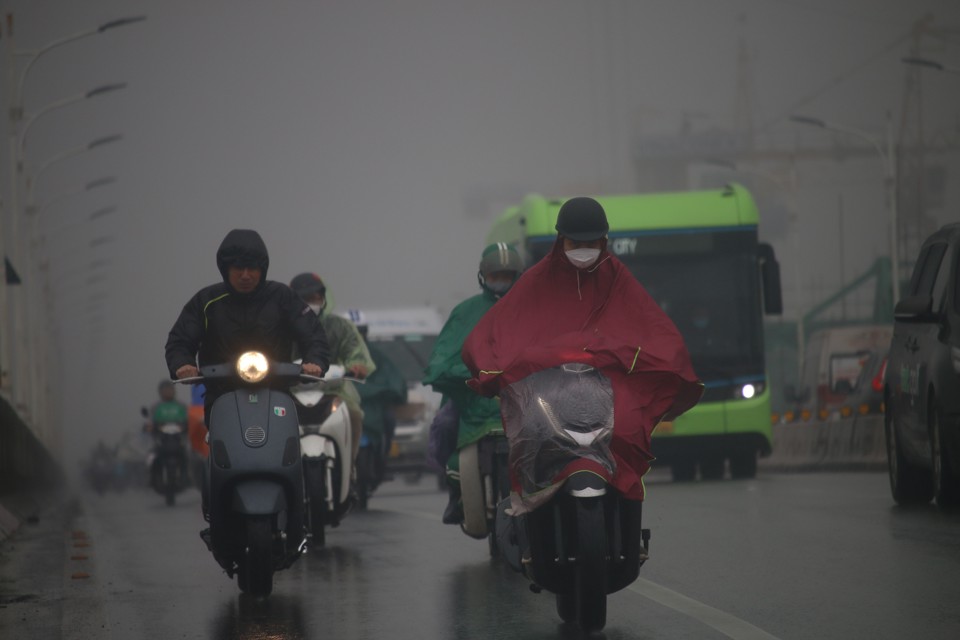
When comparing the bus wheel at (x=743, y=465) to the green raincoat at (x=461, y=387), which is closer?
the green raincoat at (x=461, y=387)

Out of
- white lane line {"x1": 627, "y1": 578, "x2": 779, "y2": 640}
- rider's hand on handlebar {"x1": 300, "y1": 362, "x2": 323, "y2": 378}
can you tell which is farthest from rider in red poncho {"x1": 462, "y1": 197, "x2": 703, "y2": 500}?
rider's hand on handlebar {"x1": 300, "y1": 362, "x2": 323, "y2": 378}

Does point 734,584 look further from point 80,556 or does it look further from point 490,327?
point 80,556

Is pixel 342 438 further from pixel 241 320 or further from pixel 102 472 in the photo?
pixel 102 472

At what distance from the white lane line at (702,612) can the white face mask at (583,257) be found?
1.52 metres

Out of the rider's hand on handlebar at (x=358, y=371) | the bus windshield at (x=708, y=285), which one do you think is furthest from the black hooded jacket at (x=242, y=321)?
the bus windshield at (x=708, y=285)

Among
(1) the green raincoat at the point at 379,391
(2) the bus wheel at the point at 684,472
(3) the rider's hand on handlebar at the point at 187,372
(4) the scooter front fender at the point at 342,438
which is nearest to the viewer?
(3) the rider's hand on handlebar at the point at 187,372

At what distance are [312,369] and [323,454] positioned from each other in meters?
2.36

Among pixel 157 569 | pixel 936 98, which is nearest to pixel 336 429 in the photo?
pixel 157 569

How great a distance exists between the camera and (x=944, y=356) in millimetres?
12922

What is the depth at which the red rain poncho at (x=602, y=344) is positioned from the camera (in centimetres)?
768

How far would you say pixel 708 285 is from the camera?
69.1 feet

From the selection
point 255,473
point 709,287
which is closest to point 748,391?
point 709,287

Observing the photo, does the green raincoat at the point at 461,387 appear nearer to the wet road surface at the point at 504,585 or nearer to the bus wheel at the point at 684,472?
the wet road surface at the point at 504,585

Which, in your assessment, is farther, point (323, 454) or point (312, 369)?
point (323, 454)
